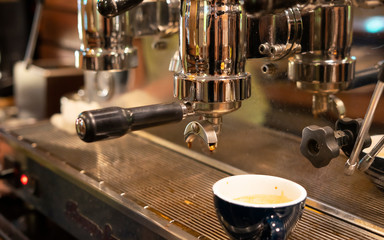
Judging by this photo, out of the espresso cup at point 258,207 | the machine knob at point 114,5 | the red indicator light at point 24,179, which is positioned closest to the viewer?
the espresso cup at point 258,207

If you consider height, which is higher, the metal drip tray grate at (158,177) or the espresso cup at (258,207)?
the espresso cup at (258,207)

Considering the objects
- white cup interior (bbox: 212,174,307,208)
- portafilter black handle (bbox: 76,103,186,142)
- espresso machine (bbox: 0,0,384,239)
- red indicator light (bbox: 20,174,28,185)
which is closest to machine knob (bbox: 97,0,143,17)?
espresso machine (bbox: 0,0,384,239)

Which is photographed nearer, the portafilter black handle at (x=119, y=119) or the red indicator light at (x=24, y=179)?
the portafilter black handle at (x=119, y=119)

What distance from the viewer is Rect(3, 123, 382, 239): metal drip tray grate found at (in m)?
0.62

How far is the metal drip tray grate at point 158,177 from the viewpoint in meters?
0.62

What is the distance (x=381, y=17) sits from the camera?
62cm

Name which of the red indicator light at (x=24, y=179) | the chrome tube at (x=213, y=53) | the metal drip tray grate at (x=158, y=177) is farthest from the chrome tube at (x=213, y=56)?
the red indicator light at (x=24, y=179)

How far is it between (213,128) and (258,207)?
0.13 m

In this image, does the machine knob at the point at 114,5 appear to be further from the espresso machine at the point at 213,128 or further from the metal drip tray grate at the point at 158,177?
the metal drip tray grate at the point at 158,177

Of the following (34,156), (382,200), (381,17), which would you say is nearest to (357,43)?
(381,17)

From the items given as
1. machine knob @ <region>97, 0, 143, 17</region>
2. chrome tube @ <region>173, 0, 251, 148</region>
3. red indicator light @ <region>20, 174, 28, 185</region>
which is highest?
machine knob @ <region>97, 0, 143, 17</region>

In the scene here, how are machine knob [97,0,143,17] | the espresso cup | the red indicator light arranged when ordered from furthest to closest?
1. the red indicator light
2. machine knob [97,0,143,17]
3. the espresso cup

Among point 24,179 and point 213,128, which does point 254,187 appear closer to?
point 213,128

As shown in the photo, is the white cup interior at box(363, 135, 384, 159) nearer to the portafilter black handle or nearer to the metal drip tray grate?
the metal drip tray grate
